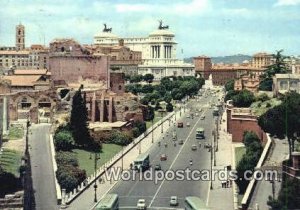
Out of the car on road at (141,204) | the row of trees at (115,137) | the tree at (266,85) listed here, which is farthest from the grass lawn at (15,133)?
the tree at (266,85)

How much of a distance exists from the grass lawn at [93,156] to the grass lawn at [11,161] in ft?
14.7

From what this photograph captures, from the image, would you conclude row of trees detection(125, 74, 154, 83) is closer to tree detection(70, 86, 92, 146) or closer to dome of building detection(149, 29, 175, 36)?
dome of building detection(149, 29, 175, 36)

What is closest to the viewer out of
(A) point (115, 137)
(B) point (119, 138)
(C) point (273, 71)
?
(B) point (119, 138)

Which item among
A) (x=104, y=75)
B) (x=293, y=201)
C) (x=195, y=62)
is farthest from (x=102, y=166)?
(x=195, y=62)

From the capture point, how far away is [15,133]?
4181 cm

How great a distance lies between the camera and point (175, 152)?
4316 centimetres

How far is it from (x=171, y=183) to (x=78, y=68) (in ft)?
114

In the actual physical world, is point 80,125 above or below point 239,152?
above

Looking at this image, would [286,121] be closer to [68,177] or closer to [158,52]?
[68,177]

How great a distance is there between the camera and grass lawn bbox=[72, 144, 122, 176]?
1462 inches

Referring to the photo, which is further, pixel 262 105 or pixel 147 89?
pixel 147 89

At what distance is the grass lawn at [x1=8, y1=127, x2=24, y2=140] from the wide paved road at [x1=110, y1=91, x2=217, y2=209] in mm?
7564

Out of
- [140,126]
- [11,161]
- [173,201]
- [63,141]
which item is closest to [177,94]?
[140,126]

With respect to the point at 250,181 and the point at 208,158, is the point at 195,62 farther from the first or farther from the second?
the point at 250,181
